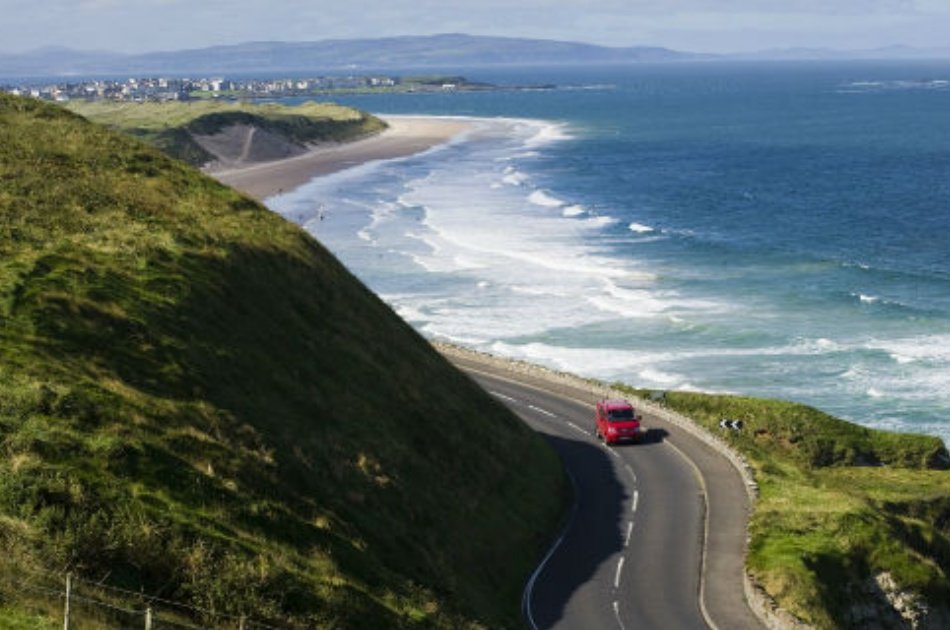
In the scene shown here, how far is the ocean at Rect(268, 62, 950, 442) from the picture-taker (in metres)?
70.9

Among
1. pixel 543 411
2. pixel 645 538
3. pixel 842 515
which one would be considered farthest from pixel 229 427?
pixel 543 411

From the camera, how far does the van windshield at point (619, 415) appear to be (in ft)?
153

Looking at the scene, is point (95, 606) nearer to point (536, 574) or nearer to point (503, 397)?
point (536, 574)

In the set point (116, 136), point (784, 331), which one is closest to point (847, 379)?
point (784, 331)

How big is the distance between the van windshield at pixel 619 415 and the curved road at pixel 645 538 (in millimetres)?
1151

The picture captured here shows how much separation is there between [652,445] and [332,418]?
56.7ft

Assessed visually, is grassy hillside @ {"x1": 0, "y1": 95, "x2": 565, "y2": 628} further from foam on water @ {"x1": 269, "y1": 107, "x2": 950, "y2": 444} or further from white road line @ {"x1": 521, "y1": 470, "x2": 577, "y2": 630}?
foam on water @ {"x1": 269, "y1": 107, "x2": 950, "y2": 444}

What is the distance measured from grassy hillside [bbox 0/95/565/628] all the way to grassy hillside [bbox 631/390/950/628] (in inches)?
297

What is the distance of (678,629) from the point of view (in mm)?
30125

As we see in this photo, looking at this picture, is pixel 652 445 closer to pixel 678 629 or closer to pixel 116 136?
pixel 678 629

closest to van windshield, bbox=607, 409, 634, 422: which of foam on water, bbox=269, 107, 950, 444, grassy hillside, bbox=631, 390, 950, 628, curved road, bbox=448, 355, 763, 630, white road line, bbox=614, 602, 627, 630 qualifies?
curved road, bbox=448, 355, 763, 630

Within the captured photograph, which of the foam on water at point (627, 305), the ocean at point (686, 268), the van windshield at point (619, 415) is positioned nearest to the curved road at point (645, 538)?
the van windshield at point (619, 415)

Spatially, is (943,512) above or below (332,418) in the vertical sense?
below

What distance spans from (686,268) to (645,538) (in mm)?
66877
